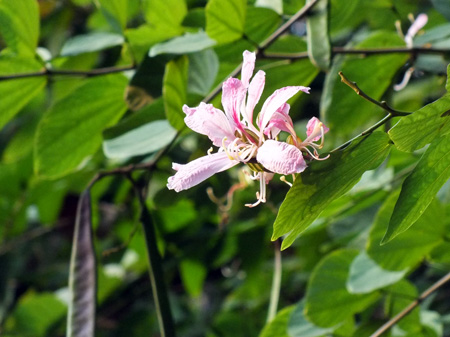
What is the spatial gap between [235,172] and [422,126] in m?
0.89

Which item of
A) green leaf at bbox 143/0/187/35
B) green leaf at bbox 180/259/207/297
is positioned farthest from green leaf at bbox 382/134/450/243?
green leaf at bbox 180/259/207/297

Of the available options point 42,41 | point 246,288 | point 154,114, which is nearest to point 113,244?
point 246,288

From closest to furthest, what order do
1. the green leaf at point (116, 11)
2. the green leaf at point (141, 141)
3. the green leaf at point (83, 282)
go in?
the green leaf at point (83, 282)
the green leaf at point (141, 141)
the green leaf at point (116, 11)

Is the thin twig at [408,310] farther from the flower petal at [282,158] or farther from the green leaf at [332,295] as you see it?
the flower petal at [282,158]

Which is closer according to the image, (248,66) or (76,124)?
(248,66)

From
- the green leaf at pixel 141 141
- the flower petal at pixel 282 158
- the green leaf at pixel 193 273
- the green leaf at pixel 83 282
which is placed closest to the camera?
the flower petal at pixel 282 158

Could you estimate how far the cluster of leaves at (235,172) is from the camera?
1.70 ft

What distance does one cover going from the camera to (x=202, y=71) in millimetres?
801

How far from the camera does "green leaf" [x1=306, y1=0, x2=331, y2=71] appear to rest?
692 mm

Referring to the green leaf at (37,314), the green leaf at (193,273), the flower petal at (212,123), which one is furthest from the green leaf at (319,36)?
the green leaf at (37,314)

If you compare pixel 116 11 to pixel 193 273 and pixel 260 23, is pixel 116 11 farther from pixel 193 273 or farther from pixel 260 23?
pixel 193 273

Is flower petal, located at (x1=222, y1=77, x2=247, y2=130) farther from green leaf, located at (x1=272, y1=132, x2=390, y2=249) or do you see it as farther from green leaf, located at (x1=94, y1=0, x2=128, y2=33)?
green leaf, located at (x1=94, y1=0, x2=128, y2=33)

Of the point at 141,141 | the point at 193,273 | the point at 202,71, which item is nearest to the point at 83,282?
the point at 141,141

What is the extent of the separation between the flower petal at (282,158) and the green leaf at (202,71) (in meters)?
0.34
